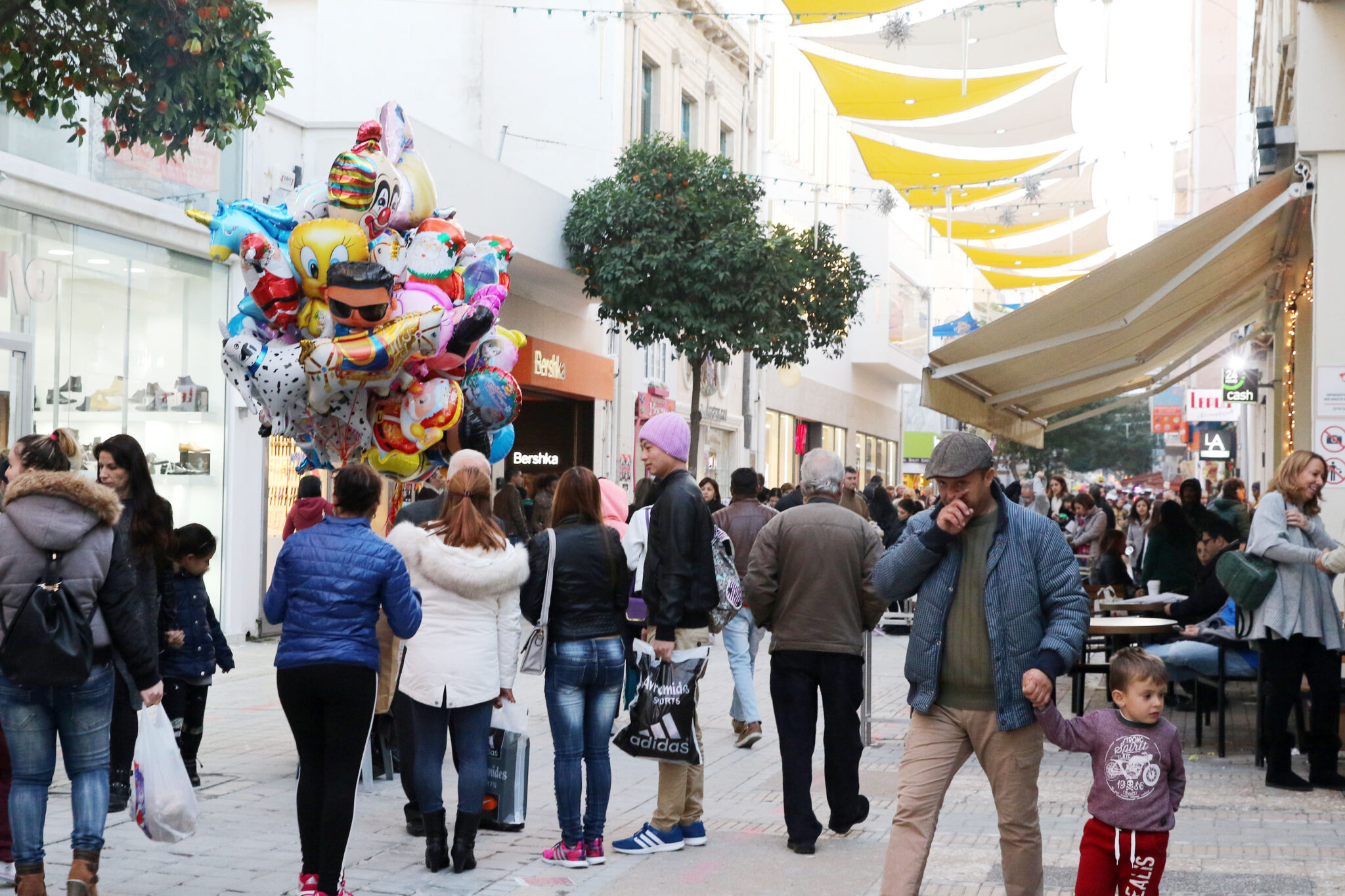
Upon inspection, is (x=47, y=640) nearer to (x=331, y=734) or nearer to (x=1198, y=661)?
(x=331, y=734)

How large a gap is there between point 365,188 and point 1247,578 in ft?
19.0

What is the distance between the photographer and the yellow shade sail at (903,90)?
2206cm

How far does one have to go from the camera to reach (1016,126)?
24359 millimetres

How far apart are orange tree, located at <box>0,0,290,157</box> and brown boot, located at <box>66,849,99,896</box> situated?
12.6 ft

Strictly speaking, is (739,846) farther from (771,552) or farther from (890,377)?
(890,377)

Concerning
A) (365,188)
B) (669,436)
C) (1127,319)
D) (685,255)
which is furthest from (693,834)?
(685,255)

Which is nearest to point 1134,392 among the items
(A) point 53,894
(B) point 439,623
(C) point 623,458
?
(C) point 623,458

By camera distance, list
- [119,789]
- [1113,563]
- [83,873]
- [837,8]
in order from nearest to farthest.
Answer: [83,873], [119,789], [1113,563], [837,8]

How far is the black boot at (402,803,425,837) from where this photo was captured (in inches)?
291

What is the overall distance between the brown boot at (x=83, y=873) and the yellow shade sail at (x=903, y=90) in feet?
60.4

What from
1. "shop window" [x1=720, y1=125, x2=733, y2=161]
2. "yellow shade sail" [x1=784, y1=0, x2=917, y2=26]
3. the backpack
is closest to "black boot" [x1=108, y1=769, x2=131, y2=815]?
the backpack

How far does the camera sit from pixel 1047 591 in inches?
204

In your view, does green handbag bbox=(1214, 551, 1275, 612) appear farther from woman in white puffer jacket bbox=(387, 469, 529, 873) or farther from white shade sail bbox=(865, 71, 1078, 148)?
white shade sail bbox=(865, 71, 1078, 148)

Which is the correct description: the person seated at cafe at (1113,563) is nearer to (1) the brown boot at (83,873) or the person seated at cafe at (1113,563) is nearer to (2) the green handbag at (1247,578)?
(2) the green handbag at (1247,578)
